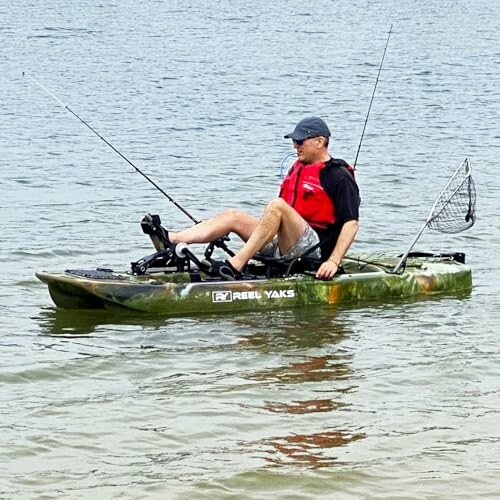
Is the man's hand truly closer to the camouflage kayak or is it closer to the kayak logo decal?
the camouflage kayak

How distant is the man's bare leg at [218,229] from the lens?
365 inches

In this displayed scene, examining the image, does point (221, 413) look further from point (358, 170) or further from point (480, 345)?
point (358, 170)

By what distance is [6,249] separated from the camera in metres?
11.8

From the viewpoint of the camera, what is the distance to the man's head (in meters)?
9.20

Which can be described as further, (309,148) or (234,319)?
(309,148)

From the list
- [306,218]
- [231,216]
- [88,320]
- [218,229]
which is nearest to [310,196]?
[306,218]

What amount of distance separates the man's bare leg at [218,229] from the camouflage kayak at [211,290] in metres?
0.25

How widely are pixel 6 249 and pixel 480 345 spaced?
4.85 m

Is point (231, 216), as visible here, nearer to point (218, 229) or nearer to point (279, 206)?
point (218, 229)

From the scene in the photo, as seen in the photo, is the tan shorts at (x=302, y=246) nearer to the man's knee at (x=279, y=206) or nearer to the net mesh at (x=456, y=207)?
the man's knee at (x=279, y=206)

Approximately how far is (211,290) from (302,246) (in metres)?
0.72

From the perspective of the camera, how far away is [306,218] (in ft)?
30.7

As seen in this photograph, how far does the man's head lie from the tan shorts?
496 mm

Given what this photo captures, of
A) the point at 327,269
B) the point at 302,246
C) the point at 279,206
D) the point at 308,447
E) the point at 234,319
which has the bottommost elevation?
the point at 308,447
